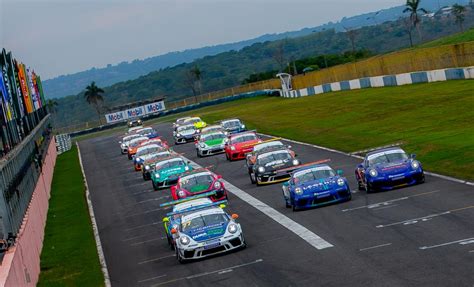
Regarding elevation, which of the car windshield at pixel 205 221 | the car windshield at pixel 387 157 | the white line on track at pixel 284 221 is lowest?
the white line on track at pixel 284 221

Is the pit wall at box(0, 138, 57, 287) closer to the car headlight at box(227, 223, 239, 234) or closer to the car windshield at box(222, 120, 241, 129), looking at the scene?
the car headlight at box(227, 223, 239, 234)

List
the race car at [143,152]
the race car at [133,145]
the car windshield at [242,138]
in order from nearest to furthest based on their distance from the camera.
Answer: the car windshield at [242,138] → the race car at [143,152] → the race car at [133,145]

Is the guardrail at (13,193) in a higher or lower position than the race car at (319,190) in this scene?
higher

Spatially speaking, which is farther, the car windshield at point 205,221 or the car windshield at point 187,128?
the car windshield at point 187,128

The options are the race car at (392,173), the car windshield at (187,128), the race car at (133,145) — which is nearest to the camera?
the race car at (392,173)

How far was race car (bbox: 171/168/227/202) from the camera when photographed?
37.2m

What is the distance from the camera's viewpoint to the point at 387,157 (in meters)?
32.7

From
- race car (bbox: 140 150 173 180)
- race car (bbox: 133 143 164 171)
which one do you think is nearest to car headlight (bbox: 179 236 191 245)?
race car (bbox: 140 150 173 180)

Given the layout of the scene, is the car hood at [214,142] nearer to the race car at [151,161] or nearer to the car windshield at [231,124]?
the race car at [151,161]

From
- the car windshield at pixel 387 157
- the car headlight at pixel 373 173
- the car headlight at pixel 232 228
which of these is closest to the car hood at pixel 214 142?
the car windshield at pixel 387 157

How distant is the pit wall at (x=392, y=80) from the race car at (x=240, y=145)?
59.3ft

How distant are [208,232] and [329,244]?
11.3 ft

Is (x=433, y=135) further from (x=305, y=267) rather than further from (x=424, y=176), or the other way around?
(x=305, y=267)

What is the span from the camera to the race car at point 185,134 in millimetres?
76000
